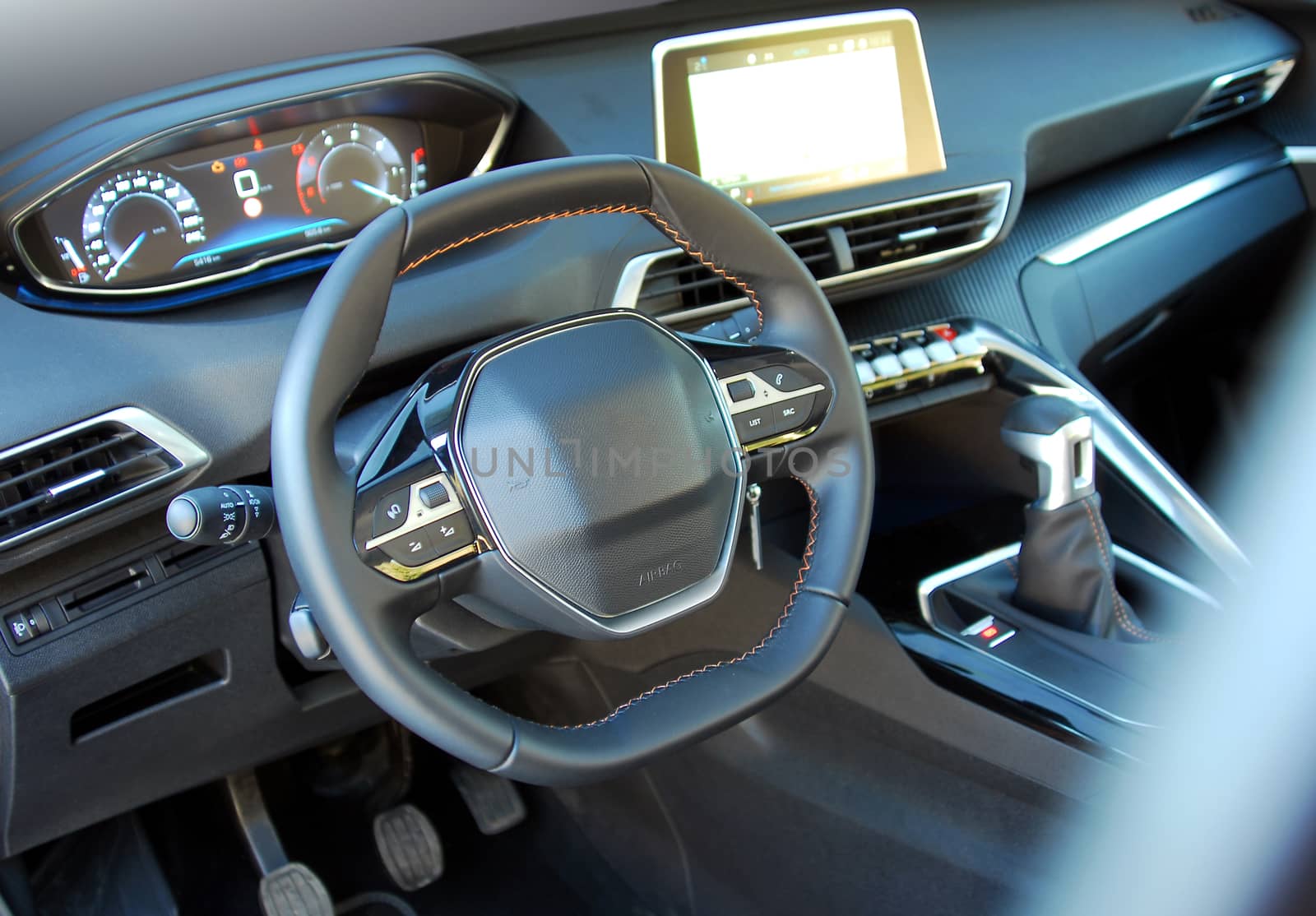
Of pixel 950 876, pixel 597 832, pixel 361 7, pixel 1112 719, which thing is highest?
pixel 361 7

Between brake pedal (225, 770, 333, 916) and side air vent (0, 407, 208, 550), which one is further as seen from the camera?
brake pedal (225, 770, 333, 916)

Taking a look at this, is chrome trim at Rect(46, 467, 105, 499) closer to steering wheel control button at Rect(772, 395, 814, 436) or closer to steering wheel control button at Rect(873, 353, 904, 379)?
steering wheel control button at Rect(772, 395, 814, 436)

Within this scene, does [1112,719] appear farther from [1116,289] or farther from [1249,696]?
[1116,289]

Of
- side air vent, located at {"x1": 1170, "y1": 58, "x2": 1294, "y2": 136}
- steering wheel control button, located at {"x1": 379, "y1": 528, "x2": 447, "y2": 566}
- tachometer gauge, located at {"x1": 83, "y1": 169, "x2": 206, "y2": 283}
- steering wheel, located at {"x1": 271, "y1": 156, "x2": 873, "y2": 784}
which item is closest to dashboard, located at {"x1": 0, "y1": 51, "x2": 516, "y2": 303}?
tachometer gauge, located at {"x1": 83, "y1": 169, "x2": 206, "y2": 283}

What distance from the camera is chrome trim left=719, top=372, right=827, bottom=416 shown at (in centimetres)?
98

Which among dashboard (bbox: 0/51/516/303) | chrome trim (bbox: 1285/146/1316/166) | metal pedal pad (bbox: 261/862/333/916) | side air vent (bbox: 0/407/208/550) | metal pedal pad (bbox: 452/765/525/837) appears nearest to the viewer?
side air vent (bbox: 0/407/208/550)

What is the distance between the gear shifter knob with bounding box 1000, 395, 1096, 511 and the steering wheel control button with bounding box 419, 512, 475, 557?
2.42 ft

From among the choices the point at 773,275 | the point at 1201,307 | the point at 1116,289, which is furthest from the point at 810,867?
the point at 1201,307

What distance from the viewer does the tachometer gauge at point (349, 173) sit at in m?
1.19

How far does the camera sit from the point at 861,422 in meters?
1.03

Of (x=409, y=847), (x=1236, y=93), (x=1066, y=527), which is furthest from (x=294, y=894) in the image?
(x=1236, y=93)

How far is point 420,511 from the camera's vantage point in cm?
83

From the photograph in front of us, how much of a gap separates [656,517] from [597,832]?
36.0 inches

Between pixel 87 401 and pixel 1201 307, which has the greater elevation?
pixel 87 401
